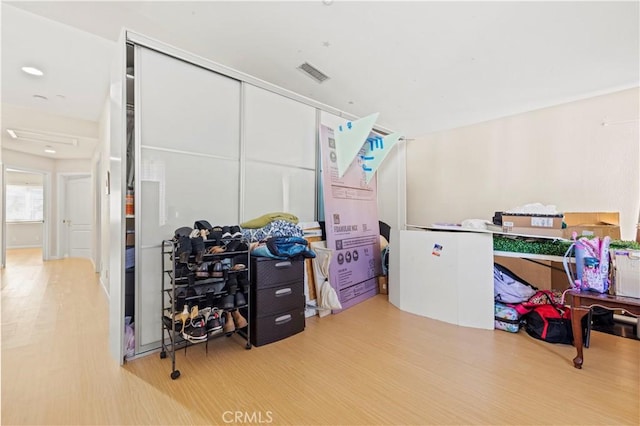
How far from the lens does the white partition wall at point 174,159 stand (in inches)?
84.8

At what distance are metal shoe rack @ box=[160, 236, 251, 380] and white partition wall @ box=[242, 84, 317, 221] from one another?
0.65 m

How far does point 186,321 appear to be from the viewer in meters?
1.95

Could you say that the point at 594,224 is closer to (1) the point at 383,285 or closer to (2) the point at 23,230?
(1) the point at 383,285

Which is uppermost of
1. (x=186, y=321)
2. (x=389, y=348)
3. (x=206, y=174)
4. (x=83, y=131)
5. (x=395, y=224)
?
(x=83, y=131)

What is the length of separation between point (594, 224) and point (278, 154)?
388 cm

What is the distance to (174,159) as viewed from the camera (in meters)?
2.31

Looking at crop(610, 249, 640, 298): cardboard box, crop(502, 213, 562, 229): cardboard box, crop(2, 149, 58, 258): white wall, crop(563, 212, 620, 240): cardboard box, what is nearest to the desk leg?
crop(610, 249, 640, 298): cardboard box

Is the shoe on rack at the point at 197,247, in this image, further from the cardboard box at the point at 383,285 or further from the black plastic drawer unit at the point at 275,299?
the cardboard box at the point at 383,285

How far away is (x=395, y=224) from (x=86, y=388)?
4.48 meters

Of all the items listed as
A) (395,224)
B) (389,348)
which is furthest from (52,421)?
(395,224)

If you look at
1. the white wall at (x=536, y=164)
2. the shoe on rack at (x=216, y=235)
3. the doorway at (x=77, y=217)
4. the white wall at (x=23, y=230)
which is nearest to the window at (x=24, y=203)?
the white wall at (x=23, y=230)

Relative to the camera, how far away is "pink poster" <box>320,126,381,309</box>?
131 inches

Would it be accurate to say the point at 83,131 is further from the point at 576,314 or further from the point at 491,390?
the point at 576,314

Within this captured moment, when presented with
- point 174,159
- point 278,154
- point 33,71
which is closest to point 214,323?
point 174,159
